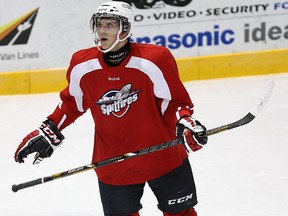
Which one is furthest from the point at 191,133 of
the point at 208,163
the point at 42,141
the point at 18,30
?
the point at 18,30

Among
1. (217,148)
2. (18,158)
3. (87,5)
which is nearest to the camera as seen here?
(18,158)

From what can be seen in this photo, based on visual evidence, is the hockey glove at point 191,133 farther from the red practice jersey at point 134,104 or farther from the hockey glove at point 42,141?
the hockey glove at point 42,141

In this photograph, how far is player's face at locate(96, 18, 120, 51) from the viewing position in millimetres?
2916

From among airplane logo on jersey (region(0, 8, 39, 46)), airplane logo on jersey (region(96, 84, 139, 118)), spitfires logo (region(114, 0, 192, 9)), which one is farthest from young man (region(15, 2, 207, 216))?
spitfires logo (region(114, 0, 192, 9))

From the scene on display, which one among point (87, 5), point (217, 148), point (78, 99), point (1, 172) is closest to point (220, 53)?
point (87, 5)

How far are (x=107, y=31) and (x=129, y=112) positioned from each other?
314 millimetres

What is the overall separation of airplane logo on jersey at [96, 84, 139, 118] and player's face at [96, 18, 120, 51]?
0.16 m

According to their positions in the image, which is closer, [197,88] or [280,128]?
[280,128]

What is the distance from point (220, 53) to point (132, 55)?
3.82 metres

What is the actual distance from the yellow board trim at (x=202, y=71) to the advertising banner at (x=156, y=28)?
0.19 feet

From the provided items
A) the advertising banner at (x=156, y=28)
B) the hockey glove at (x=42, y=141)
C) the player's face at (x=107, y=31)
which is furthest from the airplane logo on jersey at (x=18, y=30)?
the player's face at (x=107, y=31)

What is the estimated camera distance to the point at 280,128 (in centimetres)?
536

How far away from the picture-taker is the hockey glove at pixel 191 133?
2898 millimetres

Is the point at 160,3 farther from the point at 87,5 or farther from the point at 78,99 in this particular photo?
the point at 78,99
